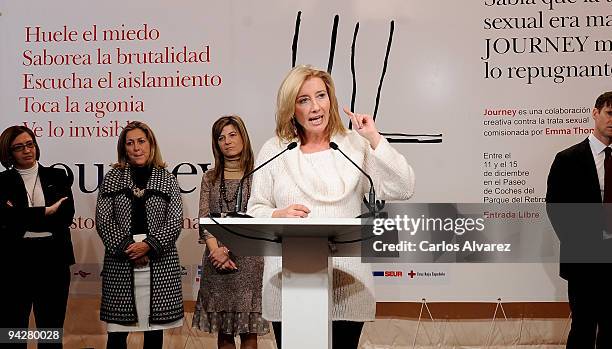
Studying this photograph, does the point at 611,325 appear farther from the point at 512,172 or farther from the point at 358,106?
the point at 358,106

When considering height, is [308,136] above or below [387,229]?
above

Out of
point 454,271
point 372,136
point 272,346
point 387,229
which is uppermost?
point 372,136

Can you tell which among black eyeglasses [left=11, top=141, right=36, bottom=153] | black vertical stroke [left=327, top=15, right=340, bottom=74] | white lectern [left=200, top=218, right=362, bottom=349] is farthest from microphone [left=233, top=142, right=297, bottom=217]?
black eyeglasses [left=11, top=141, right=36, bottom=153]

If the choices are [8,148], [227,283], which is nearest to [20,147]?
[8,148]

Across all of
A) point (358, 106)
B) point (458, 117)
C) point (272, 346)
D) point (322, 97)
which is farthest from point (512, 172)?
point (322, 97)

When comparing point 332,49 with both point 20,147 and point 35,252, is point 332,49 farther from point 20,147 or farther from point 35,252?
point 35,252

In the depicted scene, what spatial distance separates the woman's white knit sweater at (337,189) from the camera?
8.22ft

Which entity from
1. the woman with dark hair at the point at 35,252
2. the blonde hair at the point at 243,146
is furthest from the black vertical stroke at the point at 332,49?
the woman with dark hair at the point at 35,252

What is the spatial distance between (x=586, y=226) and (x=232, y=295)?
187 cm

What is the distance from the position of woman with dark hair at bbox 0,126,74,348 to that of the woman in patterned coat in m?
0.28

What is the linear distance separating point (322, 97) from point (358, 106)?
1.76m

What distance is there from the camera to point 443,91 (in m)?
4.42

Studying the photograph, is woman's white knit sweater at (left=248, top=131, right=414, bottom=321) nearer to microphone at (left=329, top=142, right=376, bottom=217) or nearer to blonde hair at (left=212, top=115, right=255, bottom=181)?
microphone at (left=329, top=142, right=376, bottom=217)

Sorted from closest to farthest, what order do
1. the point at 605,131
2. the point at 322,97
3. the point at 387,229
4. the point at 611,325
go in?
the point at 387,229 < the point at 322,97 < the point at 611,325 < the point at 605,131
